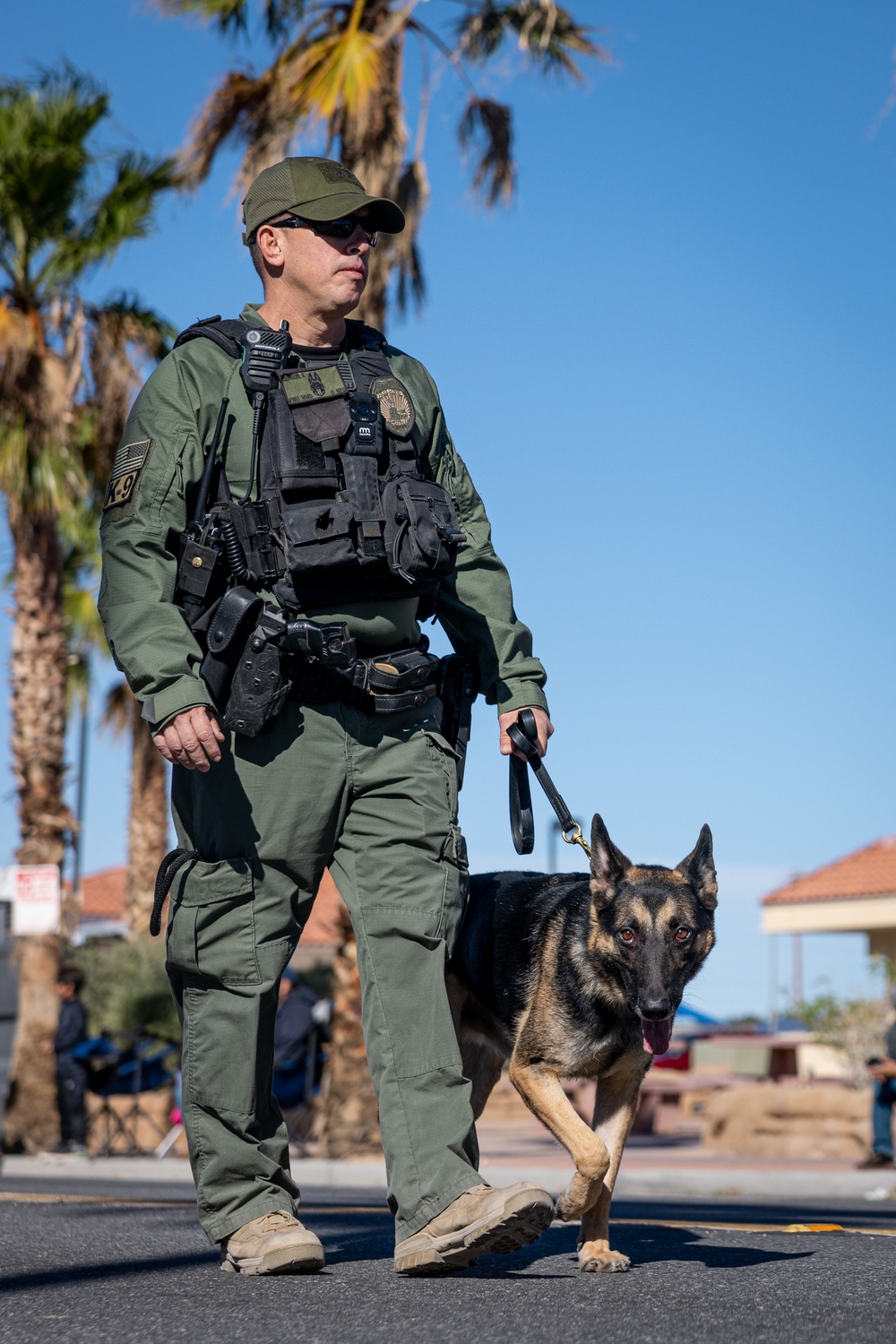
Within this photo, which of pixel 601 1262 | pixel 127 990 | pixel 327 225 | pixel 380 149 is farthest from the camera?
pixel 127 990

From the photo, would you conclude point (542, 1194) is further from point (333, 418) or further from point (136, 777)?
point (136, 777)

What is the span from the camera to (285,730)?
12.4 feet

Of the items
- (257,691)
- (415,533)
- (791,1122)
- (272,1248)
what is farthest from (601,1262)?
(791,1122)

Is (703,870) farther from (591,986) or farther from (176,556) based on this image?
(176,556)

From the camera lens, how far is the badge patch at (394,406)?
3.91 meters

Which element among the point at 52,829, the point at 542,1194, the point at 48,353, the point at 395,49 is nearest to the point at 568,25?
the point at 395,49

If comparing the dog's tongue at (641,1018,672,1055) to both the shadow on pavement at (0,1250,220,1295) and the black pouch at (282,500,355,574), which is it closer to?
the shadow on pavement at (0,1250,220,1295)

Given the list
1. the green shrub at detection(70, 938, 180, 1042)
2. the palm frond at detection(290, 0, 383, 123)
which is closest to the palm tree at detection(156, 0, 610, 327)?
the palm frond at detection(290, 0, 383, 123)

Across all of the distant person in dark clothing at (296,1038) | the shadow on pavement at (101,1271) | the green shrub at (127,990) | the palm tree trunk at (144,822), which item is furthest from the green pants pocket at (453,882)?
the palm tree trunk at (144,822)

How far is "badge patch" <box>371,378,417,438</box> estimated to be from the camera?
12.8 ft

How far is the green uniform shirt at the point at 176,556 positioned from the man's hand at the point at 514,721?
0.9 inches

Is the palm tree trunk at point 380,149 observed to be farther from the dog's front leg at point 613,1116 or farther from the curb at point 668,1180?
the dog's front leg at point 613,1116

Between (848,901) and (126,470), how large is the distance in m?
25.6

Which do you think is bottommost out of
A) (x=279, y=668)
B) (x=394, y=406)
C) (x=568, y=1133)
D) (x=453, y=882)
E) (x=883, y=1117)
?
(x=883, y=1117)
